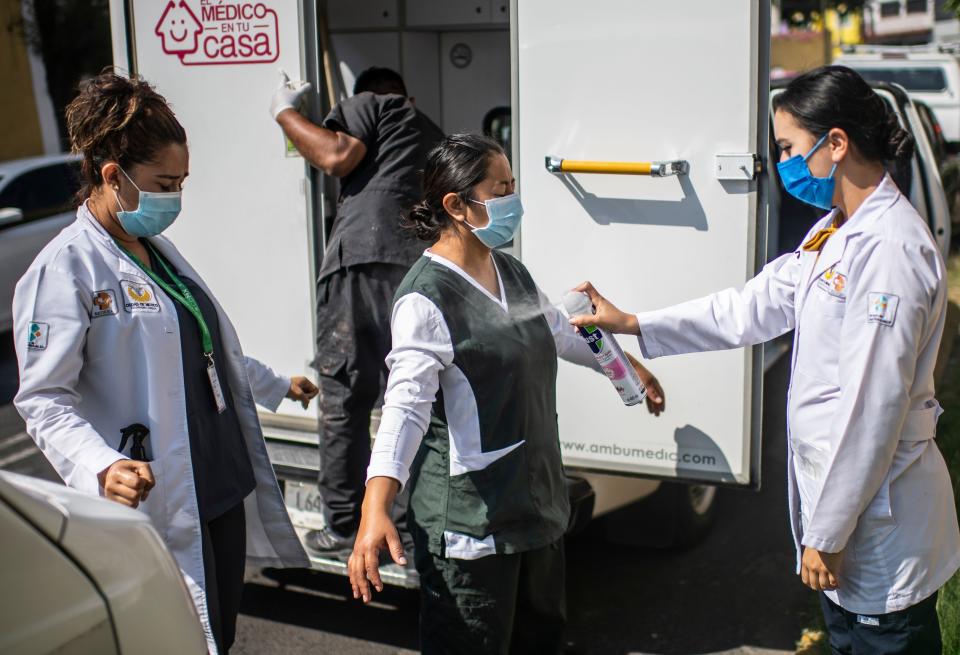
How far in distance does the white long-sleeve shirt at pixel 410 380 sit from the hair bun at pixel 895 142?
3.44 ft

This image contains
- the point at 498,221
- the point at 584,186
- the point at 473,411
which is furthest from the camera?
the point at 584,186

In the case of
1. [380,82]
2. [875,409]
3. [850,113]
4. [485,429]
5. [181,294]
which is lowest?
[485,429]

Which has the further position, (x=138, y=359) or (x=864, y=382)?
(x=138, y=359)

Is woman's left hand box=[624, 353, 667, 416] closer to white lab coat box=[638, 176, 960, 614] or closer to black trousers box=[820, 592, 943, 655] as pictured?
white lab coat box=[638, 176, 960, 614]

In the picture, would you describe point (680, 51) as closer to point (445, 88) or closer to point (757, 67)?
point (757, 67)

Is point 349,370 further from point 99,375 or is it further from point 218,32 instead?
point 99,375

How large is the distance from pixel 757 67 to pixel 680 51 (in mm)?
245

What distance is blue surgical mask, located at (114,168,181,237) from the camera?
263cm

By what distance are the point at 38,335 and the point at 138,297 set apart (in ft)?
0.80

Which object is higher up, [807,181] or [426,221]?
[807,181]

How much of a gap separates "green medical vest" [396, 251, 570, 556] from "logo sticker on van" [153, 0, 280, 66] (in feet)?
5.78

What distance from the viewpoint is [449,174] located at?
2828mm

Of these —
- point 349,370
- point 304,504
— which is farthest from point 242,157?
point 304,504

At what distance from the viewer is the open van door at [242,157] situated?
416 cm
